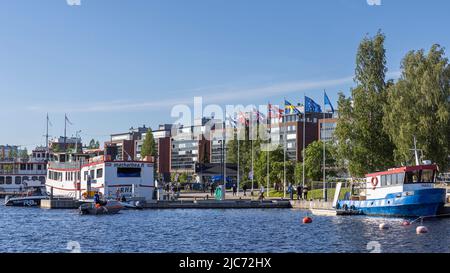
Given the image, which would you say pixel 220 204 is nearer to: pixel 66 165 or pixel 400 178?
pixel 400 178

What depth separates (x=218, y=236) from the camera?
166 ft

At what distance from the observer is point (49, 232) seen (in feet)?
179

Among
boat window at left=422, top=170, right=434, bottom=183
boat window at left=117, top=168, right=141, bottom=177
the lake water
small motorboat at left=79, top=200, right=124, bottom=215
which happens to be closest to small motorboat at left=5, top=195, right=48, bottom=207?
boat window at left=117, top=168, right=141, bottom=177

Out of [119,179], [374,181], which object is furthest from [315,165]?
[374,181]

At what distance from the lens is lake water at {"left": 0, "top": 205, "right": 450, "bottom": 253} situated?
42562mm

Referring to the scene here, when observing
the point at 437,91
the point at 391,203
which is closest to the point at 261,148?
the point at 437,91

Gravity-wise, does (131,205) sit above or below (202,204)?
above

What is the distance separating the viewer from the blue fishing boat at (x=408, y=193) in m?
67.5

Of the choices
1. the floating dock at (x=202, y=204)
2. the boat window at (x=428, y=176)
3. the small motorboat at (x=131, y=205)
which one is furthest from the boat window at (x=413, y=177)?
the small motorboat at (x=131, y=205)

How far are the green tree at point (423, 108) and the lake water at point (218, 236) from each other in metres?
19.9

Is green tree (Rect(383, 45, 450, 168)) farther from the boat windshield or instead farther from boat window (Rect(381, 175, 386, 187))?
the boat windshield

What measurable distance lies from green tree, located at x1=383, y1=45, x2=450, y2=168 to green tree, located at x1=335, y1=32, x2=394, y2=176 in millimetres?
5747

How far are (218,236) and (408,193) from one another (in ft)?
88.8

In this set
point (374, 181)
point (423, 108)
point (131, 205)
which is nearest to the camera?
point (374, 181)
